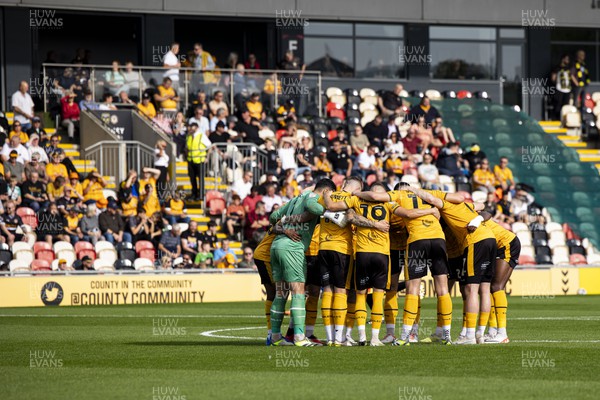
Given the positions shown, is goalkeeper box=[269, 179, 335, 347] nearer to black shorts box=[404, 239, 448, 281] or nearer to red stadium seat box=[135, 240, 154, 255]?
black shorts box=[404, 239, 448, 281]

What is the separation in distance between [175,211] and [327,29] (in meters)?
12.0

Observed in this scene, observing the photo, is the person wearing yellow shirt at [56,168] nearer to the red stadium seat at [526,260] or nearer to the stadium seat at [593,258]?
the red stadium seat at [526,260]

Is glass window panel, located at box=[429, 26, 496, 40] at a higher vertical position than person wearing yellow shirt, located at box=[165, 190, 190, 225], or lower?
higher

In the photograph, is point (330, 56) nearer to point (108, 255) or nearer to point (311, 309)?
point (108, 255)

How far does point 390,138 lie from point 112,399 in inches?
1000

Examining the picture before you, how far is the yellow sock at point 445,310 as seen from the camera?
49.5 ft

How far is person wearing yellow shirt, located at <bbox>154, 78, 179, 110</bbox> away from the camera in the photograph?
33.9 meters

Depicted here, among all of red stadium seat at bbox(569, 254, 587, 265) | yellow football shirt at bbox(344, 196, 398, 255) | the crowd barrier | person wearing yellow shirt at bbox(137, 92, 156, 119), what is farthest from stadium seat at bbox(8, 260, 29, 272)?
red stadium seat at bbox(569, 254, 587, 265)

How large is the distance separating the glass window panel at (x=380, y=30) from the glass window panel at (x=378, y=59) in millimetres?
211

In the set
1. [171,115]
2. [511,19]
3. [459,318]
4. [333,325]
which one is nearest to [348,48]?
[511,19]

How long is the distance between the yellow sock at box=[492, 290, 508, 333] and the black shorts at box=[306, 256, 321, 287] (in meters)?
2.43

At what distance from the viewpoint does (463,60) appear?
4194 cm

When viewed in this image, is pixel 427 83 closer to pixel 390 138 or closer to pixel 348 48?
pixel 348 48

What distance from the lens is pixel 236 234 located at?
1222 inches
